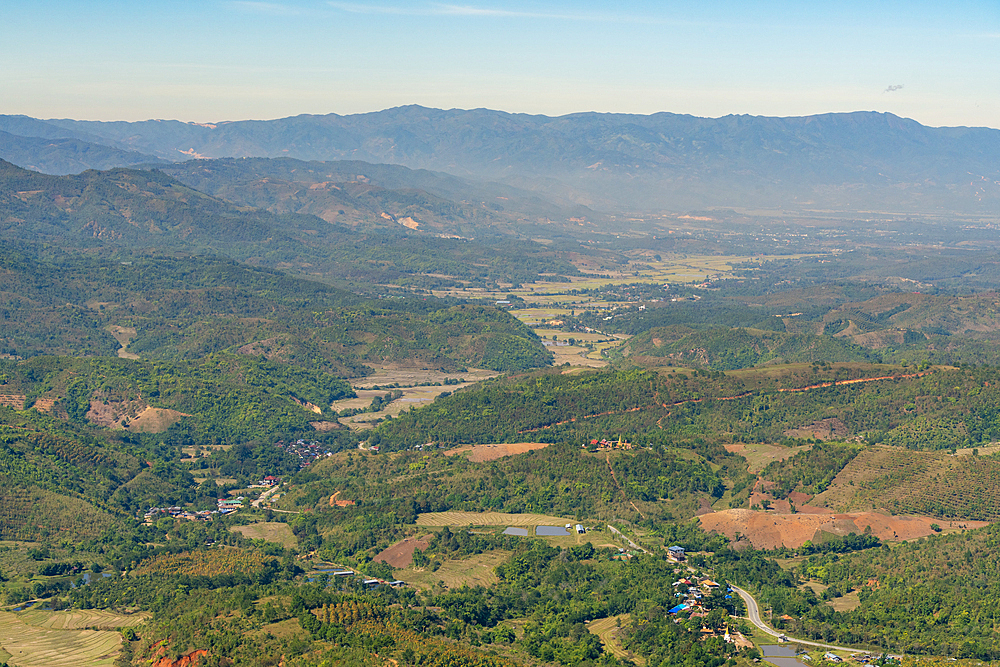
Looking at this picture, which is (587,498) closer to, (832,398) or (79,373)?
(832,398)

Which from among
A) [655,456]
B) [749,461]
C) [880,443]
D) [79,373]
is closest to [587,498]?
[655,456]

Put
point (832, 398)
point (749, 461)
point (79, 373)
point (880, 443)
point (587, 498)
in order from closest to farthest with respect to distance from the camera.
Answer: point (587, 498)
point (749, 461)
point (880, 443)
point (832, 398)
point (79, 373)

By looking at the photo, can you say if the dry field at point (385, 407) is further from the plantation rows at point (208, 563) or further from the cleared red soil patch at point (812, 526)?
the cleared red soil patch at point (812, 526)

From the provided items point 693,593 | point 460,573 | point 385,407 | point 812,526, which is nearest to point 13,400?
point 385,407

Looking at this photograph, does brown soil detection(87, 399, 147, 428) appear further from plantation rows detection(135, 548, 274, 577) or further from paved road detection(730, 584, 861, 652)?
paved road detection(730, 584, 861, 652)

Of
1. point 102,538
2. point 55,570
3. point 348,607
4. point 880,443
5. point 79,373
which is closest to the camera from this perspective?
point 348,607

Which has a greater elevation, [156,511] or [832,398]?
[832,398]

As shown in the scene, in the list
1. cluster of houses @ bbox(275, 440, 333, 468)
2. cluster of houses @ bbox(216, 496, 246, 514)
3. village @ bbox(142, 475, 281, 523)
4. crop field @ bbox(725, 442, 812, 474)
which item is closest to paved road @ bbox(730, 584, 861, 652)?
crop field @ bbox(725, 442, 812, 474)
